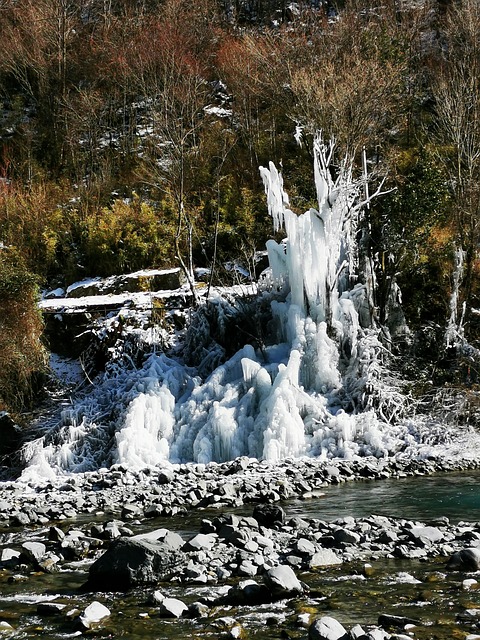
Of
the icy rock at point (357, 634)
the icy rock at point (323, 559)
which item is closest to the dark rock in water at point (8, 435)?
the icy rock at point (323, 559)

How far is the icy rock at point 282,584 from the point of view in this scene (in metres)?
5.65

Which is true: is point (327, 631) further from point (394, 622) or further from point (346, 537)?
point (346, 537)


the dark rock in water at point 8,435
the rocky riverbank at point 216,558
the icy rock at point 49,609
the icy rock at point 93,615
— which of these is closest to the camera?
the icy rock at point 93,615

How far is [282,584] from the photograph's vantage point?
565 centimetres

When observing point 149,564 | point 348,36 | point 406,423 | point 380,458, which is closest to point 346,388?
point 406,423

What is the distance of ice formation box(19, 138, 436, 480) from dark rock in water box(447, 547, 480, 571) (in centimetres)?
747

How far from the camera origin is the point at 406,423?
50.1 ft

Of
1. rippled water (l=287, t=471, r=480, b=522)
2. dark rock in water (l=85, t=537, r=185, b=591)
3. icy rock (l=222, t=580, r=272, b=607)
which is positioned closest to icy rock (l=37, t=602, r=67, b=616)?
dark rock in water (l=85, t=537, r=185, b=591)

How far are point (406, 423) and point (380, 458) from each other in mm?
1820

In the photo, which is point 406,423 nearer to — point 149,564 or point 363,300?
point 363,300

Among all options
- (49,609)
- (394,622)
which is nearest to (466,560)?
(394,622)

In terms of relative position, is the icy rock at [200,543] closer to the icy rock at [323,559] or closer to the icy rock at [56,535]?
the icy rock at [323,559]

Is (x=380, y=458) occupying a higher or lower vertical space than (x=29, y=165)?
lower

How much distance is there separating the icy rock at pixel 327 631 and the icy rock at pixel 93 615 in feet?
5.48
